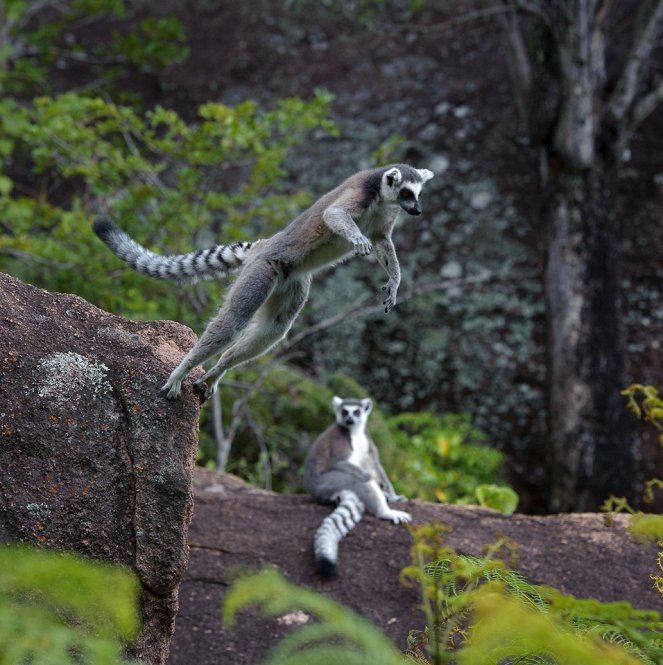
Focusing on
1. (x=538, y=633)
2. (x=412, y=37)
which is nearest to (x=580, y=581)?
(x=538, y=633)

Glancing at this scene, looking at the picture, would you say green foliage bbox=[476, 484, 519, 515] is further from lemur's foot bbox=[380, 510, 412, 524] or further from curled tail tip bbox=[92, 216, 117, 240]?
curled tail tip bbox=[92, 216, 117, 240]

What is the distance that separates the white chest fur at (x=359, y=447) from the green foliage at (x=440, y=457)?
1.31 m

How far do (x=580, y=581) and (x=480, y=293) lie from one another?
21.2 ft

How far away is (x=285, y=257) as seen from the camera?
15.8 ft

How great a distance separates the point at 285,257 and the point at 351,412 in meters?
2.90

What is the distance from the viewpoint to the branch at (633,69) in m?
8.73

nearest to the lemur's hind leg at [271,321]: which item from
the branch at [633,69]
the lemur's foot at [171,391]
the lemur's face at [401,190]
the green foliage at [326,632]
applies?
the lemur's face at [401,190]

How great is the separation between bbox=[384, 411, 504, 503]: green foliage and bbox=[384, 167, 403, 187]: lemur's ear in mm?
4286

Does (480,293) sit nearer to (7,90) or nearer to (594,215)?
(594,215)

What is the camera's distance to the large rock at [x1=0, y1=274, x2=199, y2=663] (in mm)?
3658

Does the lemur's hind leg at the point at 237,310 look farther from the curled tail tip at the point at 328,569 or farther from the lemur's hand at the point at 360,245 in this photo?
the curled tail tip at the point at 328,569

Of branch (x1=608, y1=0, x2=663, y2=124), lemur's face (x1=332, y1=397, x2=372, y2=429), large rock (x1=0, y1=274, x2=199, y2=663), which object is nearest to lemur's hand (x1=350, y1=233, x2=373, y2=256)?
large rock (x1=0, y1=274, x2=199, y2=663)

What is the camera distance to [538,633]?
1771mm

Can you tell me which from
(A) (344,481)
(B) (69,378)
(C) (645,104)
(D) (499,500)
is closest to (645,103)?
(C) (645,104)
